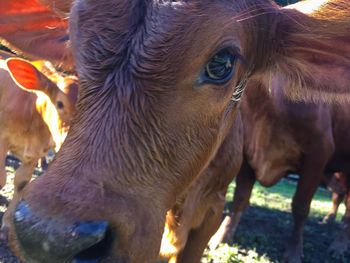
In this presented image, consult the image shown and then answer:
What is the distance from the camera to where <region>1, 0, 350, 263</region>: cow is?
6.52 feet

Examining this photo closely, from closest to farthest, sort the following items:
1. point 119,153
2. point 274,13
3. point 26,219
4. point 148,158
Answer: point 26,219 → point 119,153 → point 148,158 → point 274,13

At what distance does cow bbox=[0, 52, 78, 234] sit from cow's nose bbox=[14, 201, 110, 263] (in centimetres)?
409

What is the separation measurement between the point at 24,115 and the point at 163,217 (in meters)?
5.15

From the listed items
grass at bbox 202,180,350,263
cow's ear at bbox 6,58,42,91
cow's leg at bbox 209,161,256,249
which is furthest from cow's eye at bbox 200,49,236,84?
cow's leg at bbox 209,161,256,249

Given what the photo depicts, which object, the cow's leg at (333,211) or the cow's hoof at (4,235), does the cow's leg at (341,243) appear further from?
the cow's hoof at (4,235)

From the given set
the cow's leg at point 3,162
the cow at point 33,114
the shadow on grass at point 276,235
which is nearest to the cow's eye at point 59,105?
the cow at point 33,114

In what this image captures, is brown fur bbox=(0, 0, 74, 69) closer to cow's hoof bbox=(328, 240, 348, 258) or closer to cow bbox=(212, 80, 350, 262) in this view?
cow bbox=(212, 80, 350, 262)

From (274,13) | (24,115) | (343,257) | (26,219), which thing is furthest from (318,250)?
(26,219)

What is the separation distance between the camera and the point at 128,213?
2.09 meters

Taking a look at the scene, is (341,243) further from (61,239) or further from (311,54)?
(61,239)

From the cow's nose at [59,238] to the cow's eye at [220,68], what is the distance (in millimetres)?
955

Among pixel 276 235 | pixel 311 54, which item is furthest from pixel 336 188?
pixel 311 54

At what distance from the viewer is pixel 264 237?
6.94 meters

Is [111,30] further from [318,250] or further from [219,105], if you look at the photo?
[318,250]
